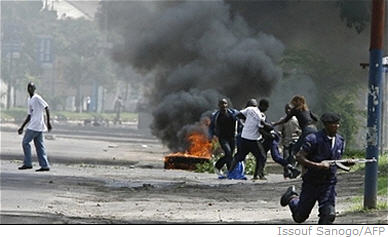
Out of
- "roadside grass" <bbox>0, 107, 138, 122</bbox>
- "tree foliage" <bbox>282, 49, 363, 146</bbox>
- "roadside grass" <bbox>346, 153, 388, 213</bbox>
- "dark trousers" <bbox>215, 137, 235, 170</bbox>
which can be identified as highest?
"tree foliage" <bbox>282, 49, 363, 146</bbox>

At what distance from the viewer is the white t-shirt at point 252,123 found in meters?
18.8

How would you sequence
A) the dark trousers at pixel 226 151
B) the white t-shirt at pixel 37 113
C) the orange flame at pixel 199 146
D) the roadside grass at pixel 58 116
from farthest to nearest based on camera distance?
the roadside grass at pixel 58 116 → the orange flame at pixel 199 146 → the dark trousers at pixel 226 151 → the white t-shirt at pixel 37 113

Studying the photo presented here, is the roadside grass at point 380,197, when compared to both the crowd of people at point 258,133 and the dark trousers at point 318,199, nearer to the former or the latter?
the crowd of people at point 258,133

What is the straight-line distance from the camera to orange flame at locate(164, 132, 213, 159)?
26.0 m

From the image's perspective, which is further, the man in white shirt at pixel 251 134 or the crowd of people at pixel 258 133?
the man in white shirt at pixel 251 134

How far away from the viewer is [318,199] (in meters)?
10.5

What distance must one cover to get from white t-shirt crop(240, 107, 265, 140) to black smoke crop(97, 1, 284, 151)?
14.6m

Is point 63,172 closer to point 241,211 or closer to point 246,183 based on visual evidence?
point 246,183

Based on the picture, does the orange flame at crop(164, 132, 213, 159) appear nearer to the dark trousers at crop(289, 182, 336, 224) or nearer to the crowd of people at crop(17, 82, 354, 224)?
the crowd of people at crop(17, 82, 354, 224)

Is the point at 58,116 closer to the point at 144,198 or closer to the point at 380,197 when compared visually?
the point at 144,198

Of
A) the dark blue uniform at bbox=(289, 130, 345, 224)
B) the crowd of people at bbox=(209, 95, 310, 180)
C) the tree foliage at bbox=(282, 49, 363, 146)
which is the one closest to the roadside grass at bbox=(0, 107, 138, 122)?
the tree foliage at bbox=(282, 49, 363, 146)

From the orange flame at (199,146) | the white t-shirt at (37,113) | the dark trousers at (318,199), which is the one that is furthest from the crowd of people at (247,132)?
the orange flame at (199,146)

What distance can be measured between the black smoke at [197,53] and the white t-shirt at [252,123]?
14.6 meters
